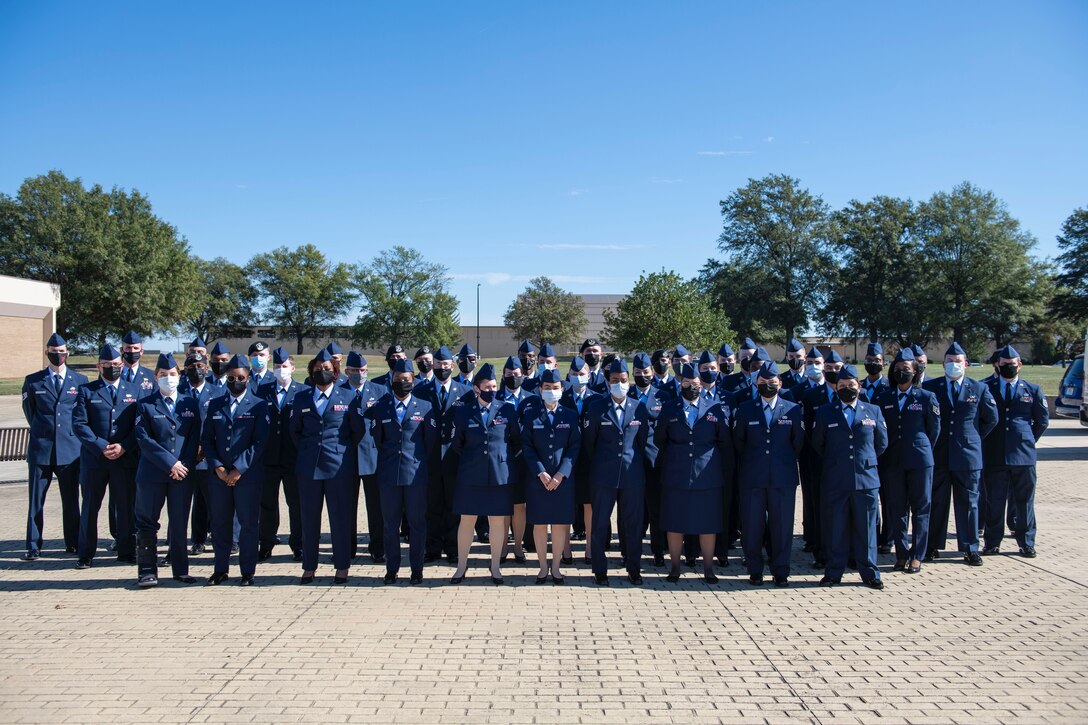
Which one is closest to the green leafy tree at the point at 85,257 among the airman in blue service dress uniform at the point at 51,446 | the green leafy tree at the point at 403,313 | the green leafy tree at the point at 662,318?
the green leafy tree at the point at 403,313

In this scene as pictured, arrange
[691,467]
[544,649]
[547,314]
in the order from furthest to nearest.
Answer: [547,314], [691,467], [544,649]

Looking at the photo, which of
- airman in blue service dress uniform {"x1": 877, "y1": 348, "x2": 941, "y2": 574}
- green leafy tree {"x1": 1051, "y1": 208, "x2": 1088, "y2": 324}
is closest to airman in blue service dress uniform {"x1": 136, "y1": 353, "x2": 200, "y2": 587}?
airman in blue service dress uniform {"x1": 877, "y1": 348, "x2": 941, "y2": 574}

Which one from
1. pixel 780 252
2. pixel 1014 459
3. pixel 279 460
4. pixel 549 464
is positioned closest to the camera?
pixel 549 464

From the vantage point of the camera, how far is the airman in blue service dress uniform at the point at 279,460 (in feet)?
25.6

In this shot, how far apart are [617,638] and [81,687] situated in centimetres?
365

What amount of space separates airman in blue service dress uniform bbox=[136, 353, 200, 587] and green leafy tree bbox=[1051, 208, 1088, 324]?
50.1 metres

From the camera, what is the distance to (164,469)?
7.09 meters

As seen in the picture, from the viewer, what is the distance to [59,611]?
6.35m

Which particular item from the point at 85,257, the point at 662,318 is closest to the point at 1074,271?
the point at 662,318

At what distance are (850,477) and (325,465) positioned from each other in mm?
4995

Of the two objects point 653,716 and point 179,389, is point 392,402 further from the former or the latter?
point 653,716

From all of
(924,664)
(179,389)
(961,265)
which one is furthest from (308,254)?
(924,664)

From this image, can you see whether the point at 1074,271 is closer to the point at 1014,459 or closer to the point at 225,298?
the point at 1014,459

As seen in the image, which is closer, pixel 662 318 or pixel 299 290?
pixel 662 318
